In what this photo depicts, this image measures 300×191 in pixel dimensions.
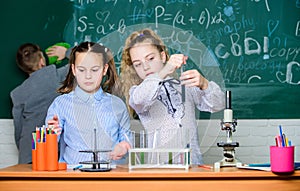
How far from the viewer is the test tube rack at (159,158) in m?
2.07

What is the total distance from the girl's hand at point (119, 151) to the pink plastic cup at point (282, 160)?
0.61 meters

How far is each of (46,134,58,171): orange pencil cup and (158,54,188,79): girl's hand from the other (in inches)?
20.6

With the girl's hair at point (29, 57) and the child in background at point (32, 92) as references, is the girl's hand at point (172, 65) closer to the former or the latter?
the child in background at point (32, 92)

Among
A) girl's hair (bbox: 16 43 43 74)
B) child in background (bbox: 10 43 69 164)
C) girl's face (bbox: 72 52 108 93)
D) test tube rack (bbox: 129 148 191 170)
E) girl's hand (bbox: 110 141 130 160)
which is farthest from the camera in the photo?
girl's hair (bbox: 16 43 43 74)

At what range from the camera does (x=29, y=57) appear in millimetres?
3623

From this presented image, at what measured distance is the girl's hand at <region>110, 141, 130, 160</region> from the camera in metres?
2.30

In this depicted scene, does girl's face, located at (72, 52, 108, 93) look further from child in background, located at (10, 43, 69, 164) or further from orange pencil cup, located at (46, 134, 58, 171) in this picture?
child in background, located at (10, 43, 69, 164)

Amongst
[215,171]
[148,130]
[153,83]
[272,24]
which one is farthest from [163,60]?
[272,24]

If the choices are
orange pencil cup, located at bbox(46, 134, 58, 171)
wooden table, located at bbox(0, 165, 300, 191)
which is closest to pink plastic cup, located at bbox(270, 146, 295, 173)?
wooden table, located at bbox(0, 165, 300, 191)

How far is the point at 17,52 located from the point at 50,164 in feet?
5.59

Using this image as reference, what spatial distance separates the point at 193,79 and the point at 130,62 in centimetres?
29

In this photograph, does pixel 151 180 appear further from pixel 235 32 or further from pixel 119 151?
pixel 235 32

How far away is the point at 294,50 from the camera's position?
142 inches

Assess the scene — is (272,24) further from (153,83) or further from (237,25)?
(153,83)
